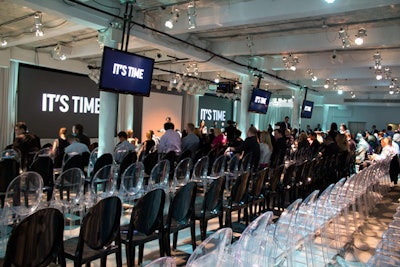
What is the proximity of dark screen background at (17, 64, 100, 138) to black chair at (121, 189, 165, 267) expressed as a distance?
391 inches

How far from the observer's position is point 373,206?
654cm

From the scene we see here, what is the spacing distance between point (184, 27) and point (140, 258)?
203 inches

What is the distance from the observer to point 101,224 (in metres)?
2.80

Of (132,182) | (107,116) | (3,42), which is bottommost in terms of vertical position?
(132,182)

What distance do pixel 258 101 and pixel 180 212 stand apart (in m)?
8.70

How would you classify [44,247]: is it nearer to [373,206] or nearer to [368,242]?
[368,242]

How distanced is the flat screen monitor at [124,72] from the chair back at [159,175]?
194 centimetres


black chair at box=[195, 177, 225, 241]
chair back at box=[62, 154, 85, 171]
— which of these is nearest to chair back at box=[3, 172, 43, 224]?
black chair at box=[195, 177, 225, 241]

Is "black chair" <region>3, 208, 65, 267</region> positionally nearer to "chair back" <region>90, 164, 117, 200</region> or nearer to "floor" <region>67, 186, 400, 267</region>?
"floor" <region>67, 186, 400, 267</region>

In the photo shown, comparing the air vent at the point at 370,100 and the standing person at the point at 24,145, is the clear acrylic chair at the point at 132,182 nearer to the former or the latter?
the standing person at the point at 24,145

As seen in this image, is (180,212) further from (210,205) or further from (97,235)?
(97,235)

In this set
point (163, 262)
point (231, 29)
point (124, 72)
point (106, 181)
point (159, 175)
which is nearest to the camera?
point (163, 262)

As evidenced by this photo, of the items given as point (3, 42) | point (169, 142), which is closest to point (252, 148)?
point (169, 142)

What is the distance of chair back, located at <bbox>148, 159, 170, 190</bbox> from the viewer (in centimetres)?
475
